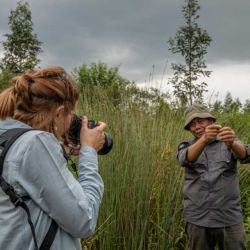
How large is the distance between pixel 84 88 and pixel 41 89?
408 cm

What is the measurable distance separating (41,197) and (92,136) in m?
0.38

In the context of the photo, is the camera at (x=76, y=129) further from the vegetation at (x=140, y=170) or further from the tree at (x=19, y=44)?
the tree at (x=19, y=44)

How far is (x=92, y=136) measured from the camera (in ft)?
6.14

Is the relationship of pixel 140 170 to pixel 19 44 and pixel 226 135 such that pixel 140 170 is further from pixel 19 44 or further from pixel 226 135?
pixel 19 44

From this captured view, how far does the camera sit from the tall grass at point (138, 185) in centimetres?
390

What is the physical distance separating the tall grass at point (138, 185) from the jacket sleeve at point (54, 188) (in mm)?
2123

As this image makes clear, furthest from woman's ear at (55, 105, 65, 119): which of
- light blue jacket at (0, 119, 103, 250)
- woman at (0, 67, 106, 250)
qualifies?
light blue jacket at (0, 119, 103, 250)

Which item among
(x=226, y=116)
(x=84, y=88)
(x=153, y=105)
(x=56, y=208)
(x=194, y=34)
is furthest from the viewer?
(x=194, y=34)

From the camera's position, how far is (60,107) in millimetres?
1728

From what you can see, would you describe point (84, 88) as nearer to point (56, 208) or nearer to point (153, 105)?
point (153, 105)

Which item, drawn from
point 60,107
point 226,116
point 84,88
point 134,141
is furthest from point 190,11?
point 60,107

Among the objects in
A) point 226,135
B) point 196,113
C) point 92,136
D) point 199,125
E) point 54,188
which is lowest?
point 54,188

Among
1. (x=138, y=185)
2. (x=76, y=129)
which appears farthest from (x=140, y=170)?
(x=76, y=129)

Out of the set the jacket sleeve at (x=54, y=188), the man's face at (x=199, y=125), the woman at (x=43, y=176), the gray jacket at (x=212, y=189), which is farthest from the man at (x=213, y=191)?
the jacket sleeve at (x=54, y=188)
